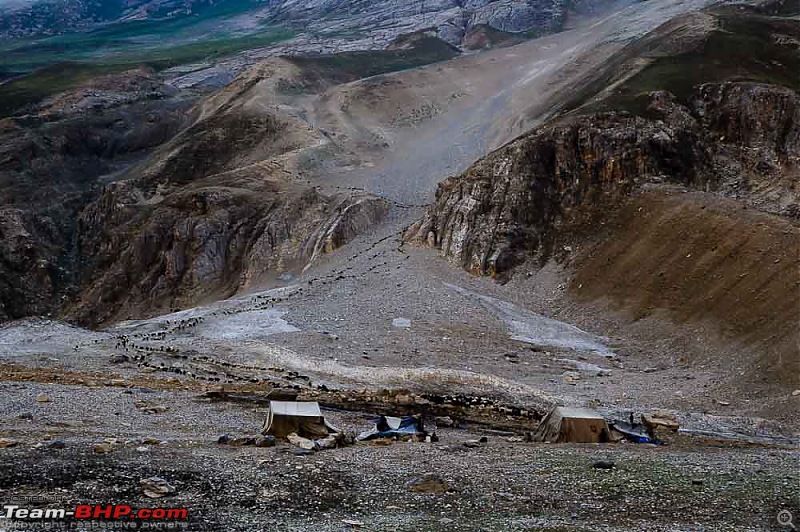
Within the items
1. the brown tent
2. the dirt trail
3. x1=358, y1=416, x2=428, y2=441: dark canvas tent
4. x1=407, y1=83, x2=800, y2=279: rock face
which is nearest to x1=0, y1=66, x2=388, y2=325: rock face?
the dirt trail

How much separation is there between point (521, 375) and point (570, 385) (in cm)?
198

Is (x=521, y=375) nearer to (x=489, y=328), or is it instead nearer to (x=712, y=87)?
(x=489, y=328)

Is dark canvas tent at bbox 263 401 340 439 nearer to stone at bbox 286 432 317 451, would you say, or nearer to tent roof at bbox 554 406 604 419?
stone at bbox 286 432 317 451

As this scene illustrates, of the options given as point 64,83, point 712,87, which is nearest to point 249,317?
point 712,87

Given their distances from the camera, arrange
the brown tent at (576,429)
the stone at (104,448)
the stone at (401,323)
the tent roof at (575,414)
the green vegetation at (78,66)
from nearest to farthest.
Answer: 1. the stone at (104,448)
2. the brown tent at (576,429)
3. the tent roof at (575,414)
4. the stone at (401,323)
5. the green vegetation at (78,66)

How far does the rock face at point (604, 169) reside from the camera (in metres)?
48.0

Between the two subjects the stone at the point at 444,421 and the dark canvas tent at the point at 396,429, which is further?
the stone at the point at 444,421

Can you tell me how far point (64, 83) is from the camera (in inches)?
5084

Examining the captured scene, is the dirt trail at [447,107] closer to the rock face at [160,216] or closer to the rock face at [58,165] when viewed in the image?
the rock face at [160,216]

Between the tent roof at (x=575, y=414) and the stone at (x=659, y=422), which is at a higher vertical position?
the tent roof at (x=575, y=414)

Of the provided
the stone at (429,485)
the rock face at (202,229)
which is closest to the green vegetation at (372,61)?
the rock face at (202,229)

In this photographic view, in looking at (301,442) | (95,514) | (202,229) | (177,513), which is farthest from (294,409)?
(202,229)

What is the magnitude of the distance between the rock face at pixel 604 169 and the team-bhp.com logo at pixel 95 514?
3500 centimetres

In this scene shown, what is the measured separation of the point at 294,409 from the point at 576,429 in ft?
22.2
